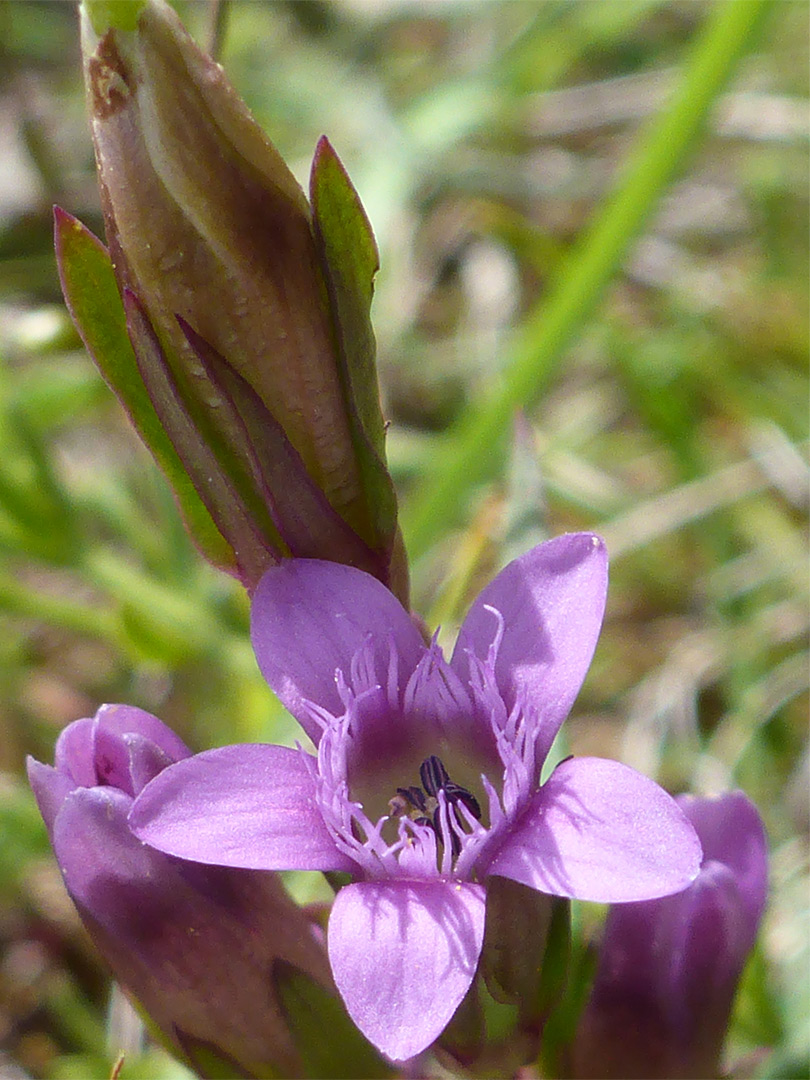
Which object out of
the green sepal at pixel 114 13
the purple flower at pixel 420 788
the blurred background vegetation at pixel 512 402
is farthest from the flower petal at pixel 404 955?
the green sepal at pixel 114 13

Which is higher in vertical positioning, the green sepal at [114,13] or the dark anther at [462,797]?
the green sepal at [114,13]

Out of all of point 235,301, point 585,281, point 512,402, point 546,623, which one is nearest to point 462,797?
point 546,623

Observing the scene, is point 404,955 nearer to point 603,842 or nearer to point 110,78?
point 603,842

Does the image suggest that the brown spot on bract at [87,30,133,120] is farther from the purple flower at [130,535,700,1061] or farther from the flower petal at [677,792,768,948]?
the flower petal at [677,792,768,948]

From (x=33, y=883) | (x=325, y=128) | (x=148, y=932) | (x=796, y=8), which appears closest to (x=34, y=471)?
(x=33, y=883)

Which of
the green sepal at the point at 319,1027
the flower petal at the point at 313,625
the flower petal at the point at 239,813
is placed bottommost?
the green sepal at the point at 319,1027

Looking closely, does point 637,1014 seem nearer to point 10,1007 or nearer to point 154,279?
point 154,279

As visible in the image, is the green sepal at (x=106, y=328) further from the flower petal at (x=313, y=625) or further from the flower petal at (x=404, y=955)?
the flower petal at (x=404, y=955)

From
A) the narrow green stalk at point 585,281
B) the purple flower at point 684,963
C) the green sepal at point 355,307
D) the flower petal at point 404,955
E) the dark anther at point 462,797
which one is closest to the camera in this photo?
the flower petal at point 404,955

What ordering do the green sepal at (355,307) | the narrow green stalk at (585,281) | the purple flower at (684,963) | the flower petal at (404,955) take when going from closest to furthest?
the flower petal at (404,955), the green sepal at (355,307), the purple flower at (684,963), the narrow green stalk at (585,281)
